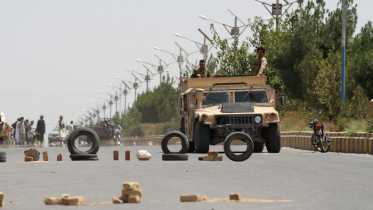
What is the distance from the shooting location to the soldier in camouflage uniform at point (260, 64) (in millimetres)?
23109

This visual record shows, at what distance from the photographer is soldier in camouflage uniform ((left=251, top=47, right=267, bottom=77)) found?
23.1m

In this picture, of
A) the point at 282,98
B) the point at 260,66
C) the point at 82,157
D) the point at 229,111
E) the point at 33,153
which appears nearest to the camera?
the point at 82,157

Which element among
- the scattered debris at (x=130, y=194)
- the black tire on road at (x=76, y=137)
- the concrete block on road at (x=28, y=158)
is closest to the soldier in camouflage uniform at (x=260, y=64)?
the black tire on road at (x=76, y=137)

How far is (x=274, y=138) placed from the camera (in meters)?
21.6

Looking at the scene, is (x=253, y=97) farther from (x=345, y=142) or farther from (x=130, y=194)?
(x=130, y=194)

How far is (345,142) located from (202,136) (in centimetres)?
Answer: 584

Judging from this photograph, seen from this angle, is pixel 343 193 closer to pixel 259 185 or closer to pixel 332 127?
pixel 259 185

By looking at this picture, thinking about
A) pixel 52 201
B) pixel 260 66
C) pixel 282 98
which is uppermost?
pixel 260 66

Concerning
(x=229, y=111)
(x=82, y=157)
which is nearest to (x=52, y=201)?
(x=82, y=157)

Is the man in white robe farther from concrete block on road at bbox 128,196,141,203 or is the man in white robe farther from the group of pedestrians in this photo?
concrete block on road at bbox 128,196,141,203

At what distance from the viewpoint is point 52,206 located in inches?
358

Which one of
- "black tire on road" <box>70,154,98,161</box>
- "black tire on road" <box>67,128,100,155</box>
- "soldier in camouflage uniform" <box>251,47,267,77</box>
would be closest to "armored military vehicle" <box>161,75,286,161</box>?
"soldier in camouflage uniform" <box>251,47,267,77</box>

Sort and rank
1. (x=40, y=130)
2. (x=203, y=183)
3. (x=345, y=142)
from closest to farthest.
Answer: (x=203, y=183) → (x=345, y=142) → (x=40, y=130)

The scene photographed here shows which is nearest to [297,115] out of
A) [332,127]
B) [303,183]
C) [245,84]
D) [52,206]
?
[332,127]
